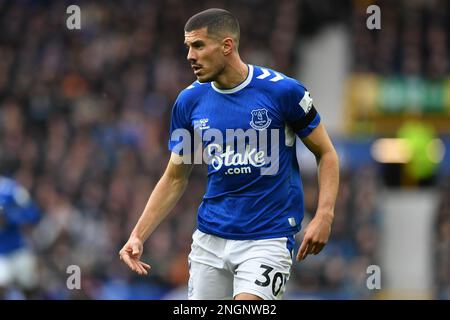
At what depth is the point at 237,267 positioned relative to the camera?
20.8 feet

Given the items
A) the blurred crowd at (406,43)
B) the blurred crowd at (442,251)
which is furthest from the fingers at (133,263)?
the blurred crowd at (406,43)

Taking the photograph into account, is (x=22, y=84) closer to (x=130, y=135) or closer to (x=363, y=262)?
(x=130, y=135)

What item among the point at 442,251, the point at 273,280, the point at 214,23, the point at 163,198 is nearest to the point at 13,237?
the point at 163,198

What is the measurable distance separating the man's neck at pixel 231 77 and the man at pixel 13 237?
4930 mm

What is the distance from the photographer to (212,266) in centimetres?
643

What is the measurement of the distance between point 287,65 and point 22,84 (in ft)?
17.3

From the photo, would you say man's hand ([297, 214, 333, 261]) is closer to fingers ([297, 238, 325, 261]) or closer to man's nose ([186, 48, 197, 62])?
fingers ([297, 238, 325, 261])

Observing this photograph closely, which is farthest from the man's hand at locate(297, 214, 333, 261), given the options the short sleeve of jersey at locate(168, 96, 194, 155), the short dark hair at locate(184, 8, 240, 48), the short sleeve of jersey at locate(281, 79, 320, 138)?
the short dark hair at locate(184, 8, 240, 48)

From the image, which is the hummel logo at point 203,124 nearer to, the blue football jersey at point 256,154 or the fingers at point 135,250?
the blue football jersey at point 256,154

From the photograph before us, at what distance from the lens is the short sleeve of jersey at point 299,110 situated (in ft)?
21.0

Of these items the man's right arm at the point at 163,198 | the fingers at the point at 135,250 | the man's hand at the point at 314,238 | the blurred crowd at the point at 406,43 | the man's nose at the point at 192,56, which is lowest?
the fingers at the point at 135,250

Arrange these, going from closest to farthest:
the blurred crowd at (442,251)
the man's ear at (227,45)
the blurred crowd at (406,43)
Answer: the man's ear at (227,45) → the blurred crowd at (442,251) → the blurred crowd at (406,43)

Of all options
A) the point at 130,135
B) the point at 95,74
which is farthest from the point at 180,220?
the point at 95,74

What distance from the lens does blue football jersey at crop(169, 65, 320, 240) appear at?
20.9ft
